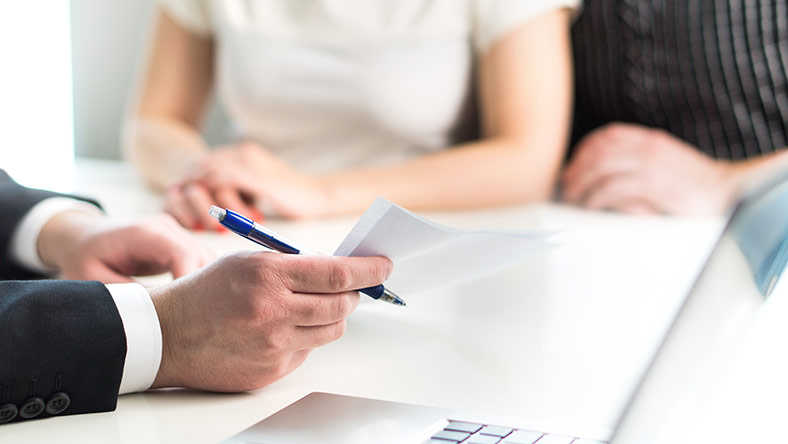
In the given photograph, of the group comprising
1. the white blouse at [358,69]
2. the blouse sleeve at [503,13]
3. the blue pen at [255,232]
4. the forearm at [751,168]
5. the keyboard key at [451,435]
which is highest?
the blouse sleeve at [503,13]

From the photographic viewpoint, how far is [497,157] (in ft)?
3.90

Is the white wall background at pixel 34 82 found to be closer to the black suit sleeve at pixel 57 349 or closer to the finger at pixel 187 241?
the finger at pixel 187 241

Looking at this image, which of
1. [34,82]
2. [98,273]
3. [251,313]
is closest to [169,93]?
[98,273]

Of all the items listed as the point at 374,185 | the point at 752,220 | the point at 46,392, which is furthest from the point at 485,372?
the point at 374,185

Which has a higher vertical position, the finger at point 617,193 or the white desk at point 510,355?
the finger at point 617,193

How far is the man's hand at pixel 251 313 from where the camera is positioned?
44 cm

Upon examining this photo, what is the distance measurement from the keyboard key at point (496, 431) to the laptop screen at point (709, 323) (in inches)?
2.2

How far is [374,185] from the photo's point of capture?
1144mm

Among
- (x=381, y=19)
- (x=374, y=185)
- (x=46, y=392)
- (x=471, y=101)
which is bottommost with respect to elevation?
(x=46, y=392)

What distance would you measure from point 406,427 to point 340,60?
3.00 feet

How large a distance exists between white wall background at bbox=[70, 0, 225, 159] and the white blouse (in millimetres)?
941

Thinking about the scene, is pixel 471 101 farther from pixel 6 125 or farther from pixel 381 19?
pixel 6 125

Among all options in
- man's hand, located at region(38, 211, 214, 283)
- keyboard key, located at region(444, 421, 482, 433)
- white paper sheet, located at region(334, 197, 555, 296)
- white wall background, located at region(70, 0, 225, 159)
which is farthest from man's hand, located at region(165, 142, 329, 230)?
white wall background, located at region(70, 0, 225, 159)

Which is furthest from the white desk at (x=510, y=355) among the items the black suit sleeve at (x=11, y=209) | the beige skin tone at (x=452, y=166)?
the black suit sleeve at (x=11, y=209)
